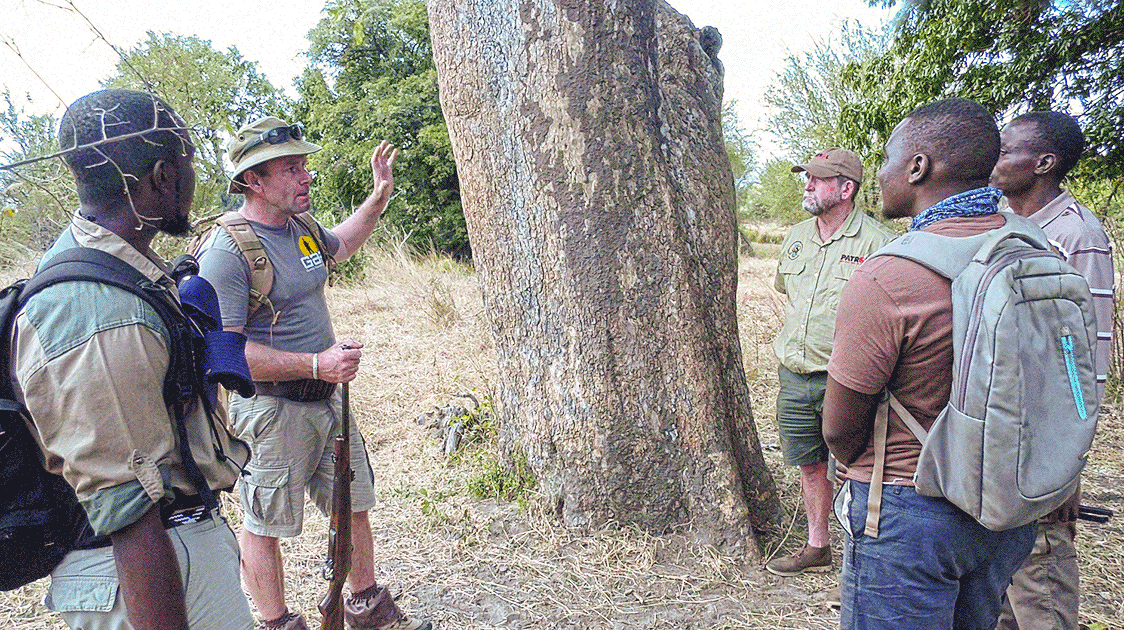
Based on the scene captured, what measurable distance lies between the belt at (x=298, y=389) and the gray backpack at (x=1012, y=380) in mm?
2225

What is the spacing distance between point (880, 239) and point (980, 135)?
70.5 inches

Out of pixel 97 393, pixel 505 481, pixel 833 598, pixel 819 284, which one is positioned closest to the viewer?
pixel 97 393

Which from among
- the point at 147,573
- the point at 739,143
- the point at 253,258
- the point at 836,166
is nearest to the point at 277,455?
the point at 253,258

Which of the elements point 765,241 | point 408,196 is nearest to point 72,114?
point 408,196

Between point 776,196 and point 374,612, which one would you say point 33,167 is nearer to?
point 374,612

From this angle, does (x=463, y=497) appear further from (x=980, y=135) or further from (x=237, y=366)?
(x=980, y=135)

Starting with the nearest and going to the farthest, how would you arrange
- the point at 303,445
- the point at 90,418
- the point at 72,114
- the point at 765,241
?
the point at 90,418 → the point at 72,114 → the point at 303,445 → the point at 765,241

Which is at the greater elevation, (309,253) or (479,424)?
(309,253)

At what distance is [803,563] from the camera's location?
3.45 meters

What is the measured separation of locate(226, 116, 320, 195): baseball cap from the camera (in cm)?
281

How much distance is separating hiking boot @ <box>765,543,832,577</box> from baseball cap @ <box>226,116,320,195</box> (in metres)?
2.84

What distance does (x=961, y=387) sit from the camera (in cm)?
166

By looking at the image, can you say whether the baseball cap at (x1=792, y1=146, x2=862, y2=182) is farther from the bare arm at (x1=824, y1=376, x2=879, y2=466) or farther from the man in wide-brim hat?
the man in wide-brim hat

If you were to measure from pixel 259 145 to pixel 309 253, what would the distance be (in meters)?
0.46
